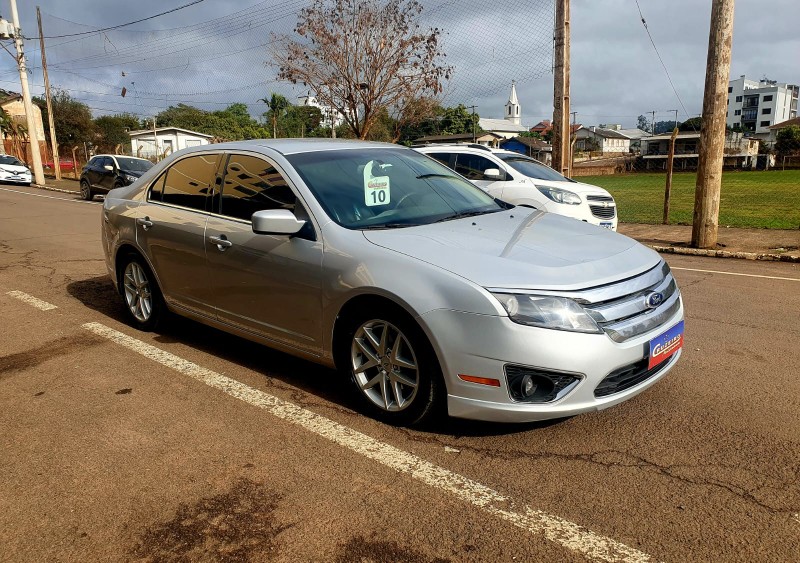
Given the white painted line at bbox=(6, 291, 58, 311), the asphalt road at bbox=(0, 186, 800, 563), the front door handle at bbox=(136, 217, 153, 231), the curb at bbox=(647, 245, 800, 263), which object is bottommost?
the curb at bbox=(647, 245, 800, 263)

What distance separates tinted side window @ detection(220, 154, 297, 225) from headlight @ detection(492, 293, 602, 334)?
1.66 m

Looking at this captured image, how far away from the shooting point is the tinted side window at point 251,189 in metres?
4.12

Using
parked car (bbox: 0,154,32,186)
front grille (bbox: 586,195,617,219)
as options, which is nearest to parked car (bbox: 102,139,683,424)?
front grille (bbox: 586,195,617,219)

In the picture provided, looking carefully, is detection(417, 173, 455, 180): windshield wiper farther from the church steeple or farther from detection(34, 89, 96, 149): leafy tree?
the church steeple

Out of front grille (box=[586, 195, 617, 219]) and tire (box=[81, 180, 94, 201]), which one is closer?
Answer: front grille (box=[586, 195, 617, 219])

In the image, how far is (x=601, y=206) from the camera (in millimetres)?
10531

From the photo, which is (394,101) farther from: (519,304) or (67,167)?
(67,167)

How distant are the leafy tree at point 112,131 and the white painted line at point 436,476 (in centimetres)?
6632

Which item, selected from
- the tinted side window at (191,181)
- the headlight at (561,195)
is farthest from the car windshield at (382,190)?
the headlight at (561,195)

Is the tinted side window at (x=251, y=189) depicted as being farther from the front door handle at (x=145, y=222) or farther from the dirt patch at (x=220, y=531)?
the dirt patch at (x=220, y=531)

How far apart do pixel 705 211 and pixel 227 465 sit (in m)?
9.40

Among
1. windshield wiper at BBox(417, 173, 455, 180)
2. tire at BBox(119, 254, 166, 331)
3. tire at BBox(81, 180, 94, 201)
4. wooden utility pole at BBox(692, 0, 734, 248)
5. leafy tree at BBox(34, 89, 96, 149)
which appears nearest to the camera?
windshield wiper at BBox(417, 173, 455, 180)

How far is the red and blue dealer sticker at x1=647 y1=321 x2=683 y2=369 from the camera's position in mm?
3311

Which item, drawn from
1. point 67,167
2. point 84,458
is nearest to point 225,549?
point 84,458
